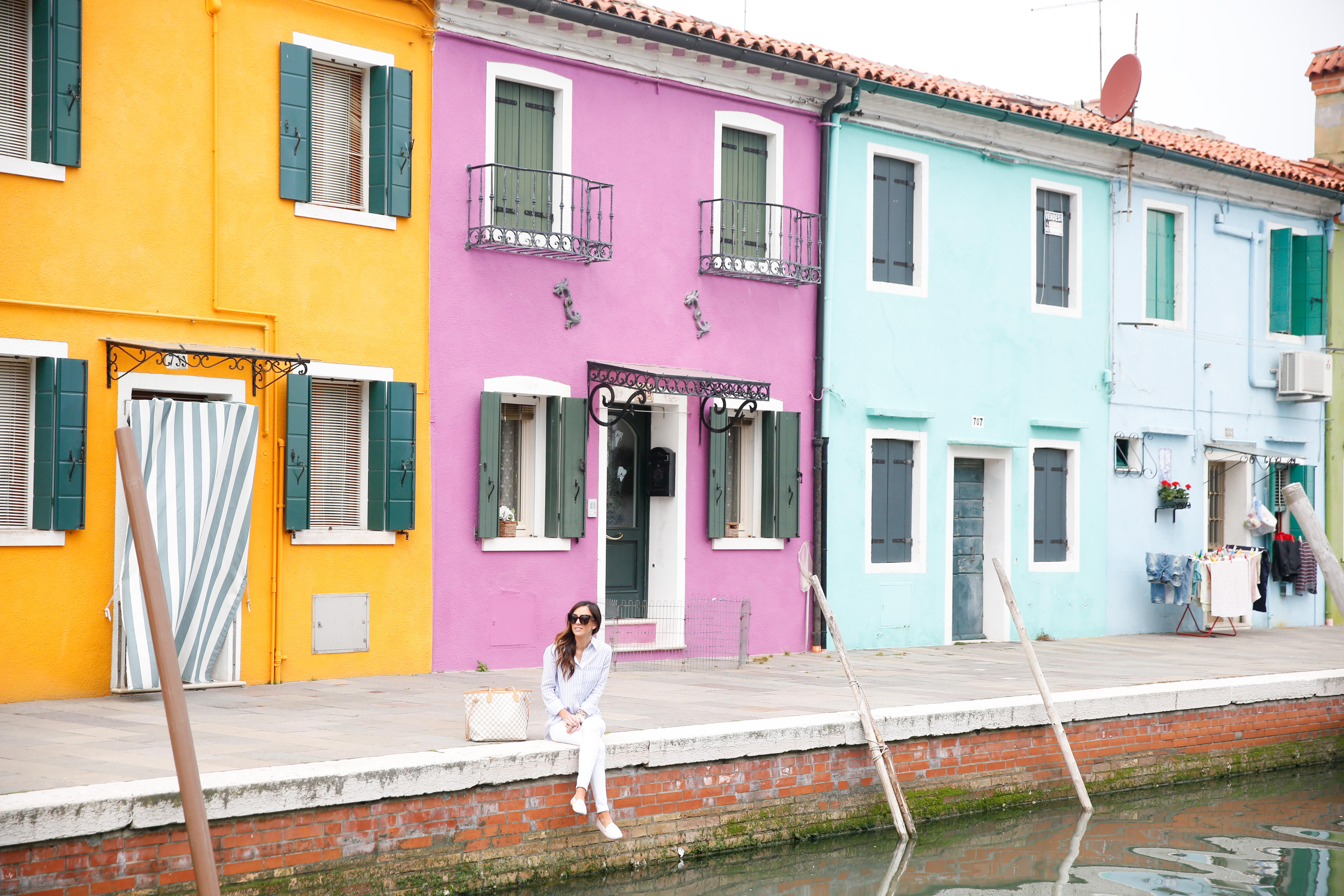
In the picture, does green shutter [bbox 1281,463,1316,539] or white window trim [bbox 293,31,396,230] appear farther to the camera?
green shutter [bbox 1281,463,1316,539]

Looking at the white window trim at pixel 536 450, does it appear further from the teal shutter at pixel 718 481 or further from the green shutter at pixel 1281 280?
the green shutter at pixel 1281 280

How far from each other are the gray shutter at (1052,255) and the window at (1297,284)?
4.24 metres

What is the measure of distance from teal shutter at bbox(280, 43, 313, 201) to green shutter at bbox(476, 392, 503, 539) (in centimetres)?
167

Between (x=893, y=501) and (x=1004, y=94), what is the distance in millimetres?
5498

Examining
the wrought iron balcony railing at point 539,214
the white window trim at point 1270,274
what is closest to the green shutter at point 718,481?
the wrought iron balcony railing at point 539,214

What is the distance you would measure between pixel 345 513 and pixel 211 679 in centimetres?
181

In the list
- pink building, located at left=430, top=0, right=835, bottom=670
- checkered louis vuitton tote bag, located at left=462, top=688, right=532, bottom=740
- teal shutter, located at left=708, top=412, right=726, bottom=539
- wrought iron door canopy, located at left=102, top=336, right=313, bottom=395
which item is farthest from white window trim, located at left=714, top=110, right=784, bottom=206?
checkered louis vuitton tote bag, located at left=462, top=688, right=532, bottom=740

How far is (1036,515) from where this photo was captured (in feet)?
58.5

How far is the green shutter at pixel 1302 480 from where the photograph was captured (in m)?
20.9

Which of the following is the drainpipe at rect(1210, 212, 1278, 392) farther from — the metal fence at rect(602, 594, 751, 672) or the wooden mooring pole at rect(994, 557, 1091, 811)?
the wooden mooring pole at rect(994, 557, 1091, 811)

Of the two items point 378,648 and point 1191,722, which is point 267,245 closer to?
point 378,648

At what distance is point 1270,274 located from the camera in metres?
20.7

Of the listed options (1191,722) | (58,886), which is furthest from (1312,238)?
(58,886)

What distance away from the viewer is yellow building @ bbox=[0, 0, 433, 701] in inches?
420
